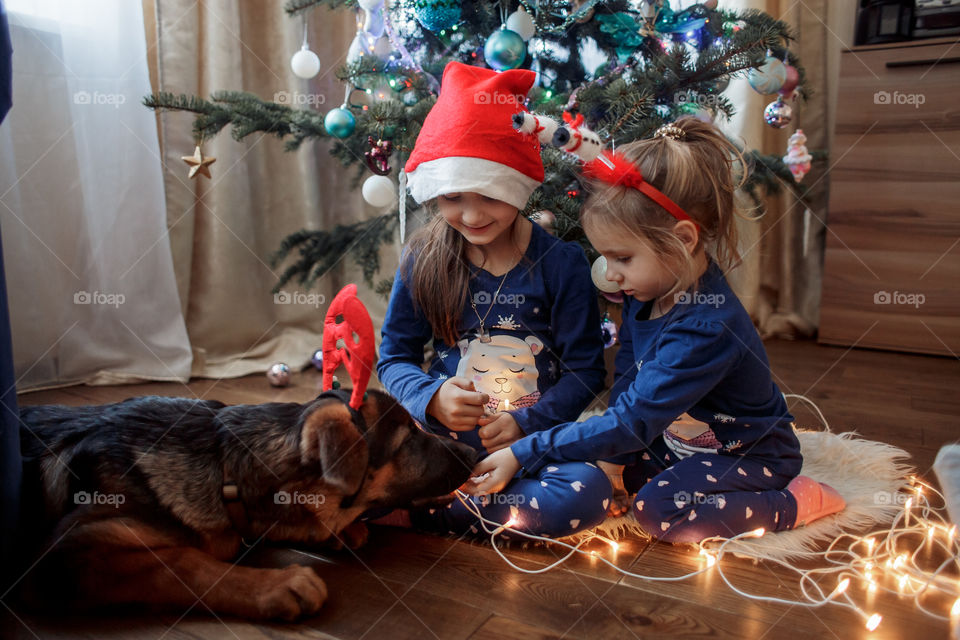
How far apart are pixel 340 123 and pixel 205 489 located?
1.28 metres

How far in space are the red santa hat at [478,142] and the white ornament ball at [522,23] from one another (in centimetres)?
42

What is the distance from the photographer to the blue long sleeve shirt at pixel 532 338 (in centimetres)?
196

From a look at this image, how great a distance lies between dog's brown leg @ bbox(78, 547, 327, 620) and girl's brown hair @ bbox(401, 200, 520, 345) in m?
0.83

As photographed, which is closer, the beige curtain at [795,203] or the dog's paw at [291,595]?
the dog's paw at [291,595]

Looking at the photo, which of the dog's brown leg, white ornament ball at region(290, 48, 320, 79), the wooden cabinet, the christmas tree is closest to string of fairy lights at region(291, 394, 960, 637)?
the dog's brown leg

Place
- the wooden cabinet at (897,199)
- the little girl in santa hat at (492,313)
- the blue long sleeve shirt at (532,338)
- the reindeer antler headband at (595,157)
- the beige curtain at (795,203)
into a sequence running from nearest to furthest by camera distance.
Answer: the reindeer antler headband at (595,157) → the little girl in santa hat at (492,313) → the blue long sleeve shirt at (532,338) → the wooden cabinet at (897,199) → the beige curtain at (795,203)

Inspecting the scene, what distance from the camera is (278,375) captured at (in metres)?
2.92

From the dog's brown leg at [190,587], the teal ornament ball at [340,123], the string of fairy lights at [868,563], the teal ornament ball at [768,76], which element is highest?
the teal ornament ball at [768,76]

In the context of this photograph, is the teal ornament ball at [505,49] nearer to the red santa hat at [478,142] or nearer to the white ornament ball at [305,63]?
the red santa hat at [478,142]

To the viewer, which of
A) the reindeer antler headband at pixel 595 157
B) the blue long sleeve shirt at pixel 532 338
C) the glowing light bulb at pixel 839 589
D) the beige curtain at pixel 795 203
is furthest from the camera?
the beige curtain at pixel 795 203

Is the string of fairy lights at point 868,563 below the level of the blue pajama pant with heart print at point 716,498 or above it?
below

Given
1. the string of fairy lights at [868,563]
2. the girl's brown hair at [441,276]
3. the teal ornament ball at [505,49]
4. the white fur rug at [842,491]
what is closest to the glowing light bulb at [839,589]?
the string of fairy lights at [868,563]

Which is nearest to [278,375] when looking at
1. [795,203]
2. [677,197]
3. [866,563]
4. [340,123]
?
[340,123]

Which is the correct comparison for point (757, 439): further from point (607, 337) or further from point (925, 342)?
point (925, 342)
